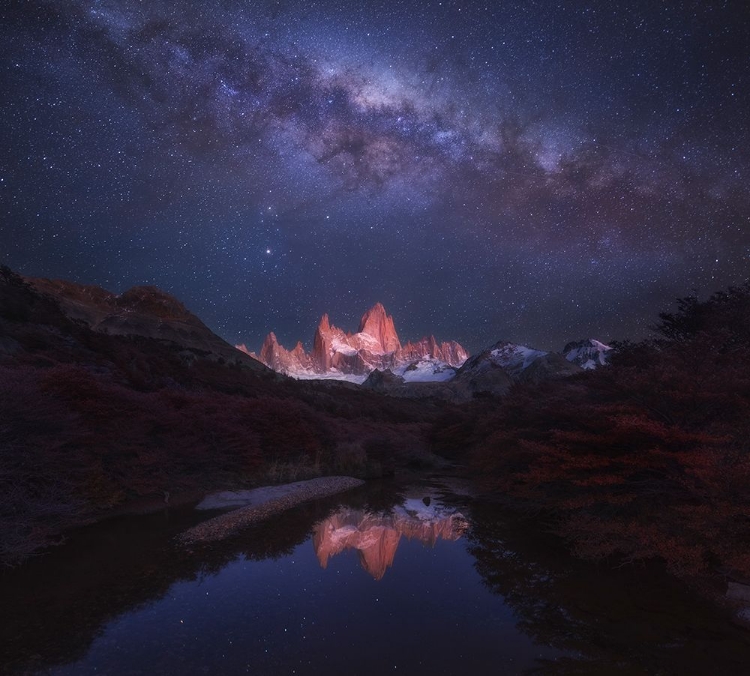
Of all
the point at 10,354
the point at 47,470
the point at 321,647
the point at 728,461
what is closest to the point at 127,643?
the point at 321,647

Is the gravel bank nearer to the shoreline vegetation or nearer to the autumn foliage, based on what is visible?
the shoreline vegetation

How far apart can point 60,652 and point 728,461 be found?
44.8 ft

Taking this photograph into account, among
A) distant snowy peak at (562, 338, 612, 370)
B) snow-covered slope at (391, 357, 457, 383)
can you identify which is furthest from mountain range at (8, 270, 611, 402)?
snow-covered slope at (391, 357, 457, 383)

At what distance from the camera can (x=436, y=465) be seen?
35.3 metres

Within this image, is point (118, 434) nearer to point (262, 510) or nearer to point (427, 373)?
point (262, 510)

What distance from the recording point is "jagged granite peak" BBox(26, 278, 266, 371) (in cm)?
5844

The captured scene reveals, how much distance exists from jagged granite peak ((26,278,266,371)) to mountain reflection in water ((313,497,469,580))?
4331 cm

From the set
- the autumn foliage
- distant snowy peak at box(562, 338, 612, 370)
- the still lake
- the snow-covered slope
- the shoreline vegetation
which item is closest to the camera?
the still lake

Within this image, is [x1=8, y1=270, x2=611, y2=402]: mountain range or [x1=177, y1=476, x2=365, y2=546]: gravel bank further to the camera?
[x1=8, y1=270, x2=611, y2=402]: mountain range

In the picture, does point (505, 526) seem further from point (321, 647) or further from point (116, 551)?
point (116, 551)

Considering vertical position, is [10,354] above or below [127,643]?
above

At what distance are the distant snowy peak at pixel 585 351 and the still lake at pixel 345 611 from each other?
110m

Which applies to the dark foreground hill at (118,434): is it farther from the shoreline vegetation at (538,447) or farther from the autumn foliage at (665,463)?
the autumn foliage at (665,463)

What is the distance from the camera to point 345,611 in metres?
9.93
